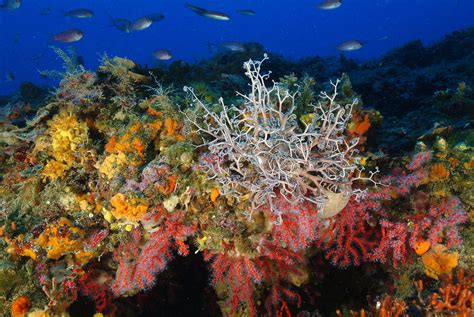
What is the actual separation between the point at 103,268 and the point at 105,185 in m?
1.23

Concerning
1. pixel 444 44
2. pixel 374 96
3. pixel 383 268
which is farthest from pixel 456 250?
pixel 444 44

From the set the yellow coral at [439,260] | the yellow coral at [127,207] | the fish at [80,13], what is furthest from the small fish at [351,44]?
the yellow coral at [127,207]

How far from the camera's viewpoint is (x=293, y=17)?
484 feet

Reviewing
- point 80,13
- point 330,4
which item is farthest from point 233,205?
point 80,13

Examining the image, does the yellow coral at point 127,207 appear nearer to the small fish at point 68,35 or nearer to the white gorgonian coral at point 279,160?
the white gorgonian coral at point 279,160

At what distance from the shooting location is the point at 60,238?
3.41 m

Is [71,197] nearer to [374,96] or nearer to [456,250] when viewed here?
[456,250]

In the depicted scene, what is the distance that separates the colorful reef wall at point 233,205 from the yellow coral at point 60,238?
14 millimetres

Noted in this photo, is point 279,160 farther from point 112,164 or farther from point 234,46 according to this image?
point 234,46

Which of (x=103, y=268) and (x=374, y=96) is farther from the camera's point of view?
(x=374, y=96)

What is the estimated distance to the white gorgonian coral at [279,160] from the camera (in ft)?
9.51

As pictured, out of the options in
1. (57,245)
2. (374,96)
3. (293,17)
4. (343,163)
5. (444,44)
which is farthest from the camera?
(293,17)

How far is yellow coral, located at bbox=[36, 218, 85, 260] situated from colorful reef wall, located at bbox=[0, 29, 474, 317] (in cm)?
1

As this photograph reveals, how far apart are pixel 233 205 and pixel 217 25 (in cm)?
13495
